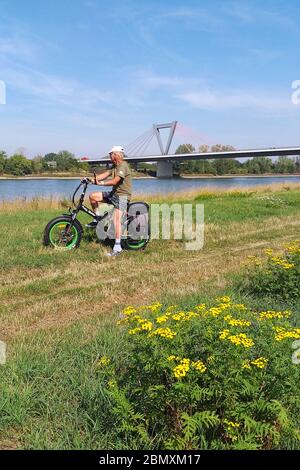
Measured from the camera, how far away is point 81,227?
7527 millimetres

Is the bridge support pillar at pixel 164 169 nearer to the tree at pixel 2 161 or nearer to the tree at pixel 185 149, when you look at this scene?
the tree at pixel 185 149

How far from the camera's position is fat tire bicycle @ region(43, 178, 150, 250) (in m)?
7.39

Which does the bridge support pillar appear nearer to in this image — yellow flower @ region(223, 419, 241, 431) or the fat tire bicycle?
the fat tire bicycle

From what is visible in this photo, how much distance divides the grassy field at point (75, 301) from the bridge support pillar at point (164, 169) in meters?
43.0

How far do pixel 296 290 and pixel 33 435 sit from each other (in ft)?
10.2

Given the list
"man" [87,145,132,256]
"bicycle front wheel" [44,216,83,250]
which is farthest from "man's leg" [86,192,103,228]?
"bicycle front wheel" [44,216,83,250]

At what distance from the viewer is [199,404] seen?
7.09 feet

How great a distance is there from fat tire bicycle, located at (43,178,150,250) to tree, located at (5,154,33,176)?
48493 millimetres

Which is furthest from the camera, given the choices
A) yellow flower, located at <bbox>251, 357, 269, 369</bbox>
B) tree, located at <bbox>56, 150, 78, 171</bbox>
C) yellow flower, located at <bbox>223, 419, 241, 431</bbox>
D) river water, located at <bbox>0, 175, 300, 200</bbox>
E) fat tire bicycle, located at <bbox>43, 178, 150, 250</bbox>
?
tree, located at <bbox>56, 150, 78, 171</bbox>

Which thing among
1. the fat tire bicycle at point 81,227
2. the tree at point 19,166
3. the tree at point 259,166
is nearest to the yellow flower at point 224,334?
the fat tire bicycle at point 81,227

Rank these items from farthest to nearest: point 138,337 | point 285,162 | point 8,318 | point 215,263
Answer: point 285,162 → point 215,263 → point 8,318 → point 138,337

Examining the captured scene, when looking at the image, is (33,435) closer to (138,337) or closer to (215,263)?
(138,337)

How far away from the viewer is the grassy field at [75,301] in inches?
96.9
